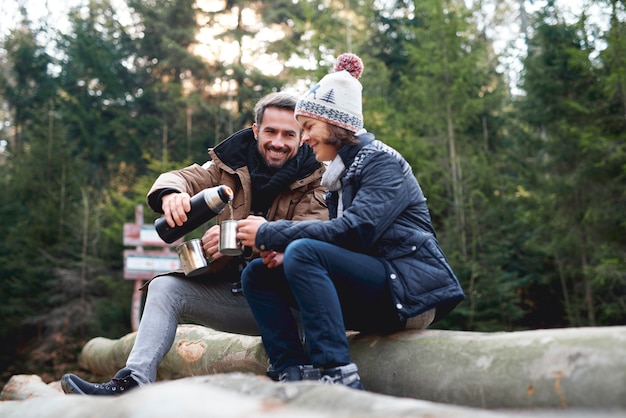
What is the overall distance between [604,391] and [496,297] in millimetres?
9056

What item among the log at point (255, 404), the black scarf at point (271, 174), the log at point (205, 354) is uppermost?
the black scarf at point (271, 174)

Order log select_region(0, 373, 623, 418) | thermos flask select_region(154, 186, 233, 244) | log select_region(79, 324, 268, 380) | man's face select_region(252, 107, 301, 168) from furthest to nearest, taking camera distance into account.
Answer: log select_region(79, 324, 268, 380) < man's face select_region(252, 107, 301, 168) < thermos flask select_region(154, 186, 233, 244) < log select_region(0, 373, 623, 418)

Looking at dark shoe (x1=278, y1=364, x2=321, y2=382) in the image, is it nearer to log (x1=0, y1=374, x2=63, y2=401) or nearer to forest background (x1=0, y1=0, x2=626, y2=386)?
log (x1=0, y1=374, x2=63, y2=401)

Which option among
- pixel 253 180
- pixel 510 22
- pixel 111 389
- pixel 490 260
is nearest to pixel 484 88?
pixel 490 260

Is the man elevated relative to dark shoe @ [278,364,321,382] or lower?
elevated

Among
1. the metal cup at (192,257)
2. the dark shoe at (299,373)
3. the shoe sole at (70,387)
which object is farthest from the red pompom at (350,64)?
the shoe sole at (70,387)

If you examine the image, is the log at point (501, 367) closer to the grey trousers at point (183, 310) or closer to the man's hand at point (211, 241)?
the grey trousers at point (183, 310)

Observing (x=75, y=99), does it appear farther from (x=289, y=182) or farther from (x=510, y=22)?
(x=289, y=182)

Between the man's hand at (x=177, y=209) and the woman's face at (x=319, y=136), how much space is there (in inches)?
28.9

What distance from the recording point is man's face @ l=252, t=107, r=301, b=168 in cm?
369

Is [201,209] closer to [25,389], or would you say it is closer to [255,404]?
[255,404]

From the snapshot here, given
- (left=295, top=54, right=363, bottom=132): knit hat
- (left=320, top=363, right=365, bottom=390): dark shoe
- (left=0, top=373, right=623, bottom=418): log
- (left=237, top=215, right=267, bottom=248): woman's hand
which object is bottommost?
(left=320, top=363, right=365, bottom=390): dark shoe

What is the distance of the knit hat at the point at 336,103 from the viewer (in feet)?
9.52

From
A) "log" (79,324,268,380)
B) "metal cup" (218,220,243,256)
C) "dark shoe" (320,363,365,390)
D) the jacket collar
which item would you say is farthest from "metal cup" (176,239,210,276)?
"dark shoe" (320,363,365,390)
